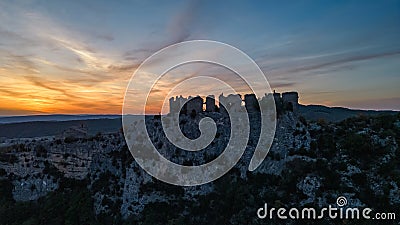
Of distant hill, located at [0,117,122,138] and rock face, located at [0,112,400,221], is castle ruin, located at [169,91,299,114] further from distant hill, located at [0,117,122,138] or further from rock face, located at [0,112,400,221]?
distant hill, located at [0,117,122,138]

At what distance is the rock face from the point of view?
1392 cm

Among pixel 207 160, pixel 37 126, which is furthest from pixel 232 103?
pixel 37 126

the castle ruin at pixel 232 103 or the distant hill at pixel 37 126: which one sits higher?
the castle ruin at pixel 232 103

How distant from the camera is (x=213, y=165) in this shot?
1634 centimetres

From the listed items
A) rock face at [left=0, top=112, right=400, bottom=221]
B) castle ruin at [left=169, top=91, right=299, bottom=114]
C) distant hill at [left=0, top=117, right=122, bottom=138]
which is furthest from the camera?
distant hill at [left=0, top=117, right=122, bottom=138]

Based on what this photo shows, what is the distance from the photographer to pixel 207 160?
16594mm

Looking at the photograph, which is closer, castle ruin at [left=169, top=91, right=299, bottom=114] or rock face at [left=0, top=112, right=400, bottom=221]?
rock face at [left=0, top=112, right=400, bottom=221]

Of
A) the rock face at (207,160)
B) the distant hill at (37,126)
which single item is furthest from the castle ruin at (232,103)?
the distant hill at (37,126)

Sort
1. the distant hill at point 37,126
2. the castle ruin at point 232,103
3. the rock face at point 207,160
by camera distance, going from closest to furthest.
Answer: the rock face at point 207,160 → the castle ruin at point 232,103 → the distant hill at point 37,126

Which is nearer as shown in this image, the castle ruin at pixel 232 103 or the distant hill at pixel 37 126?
the castle ruin at pixel 232 103

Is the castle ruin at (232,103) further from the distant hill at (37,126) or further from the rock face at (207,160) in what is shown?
the distant hill at (37,126)

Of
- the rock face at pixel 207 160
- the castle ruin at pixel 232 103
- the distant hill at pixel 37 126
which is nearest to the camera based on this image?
the rock face at pixel 207 160

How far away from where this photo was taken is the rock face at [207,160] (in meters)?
13.9

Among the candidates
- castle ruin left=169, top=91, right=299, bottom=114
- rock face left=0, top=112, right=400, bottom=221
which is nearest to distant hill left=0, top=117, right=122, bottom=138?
rock face left=0, top=112, right=400, bottom=221
